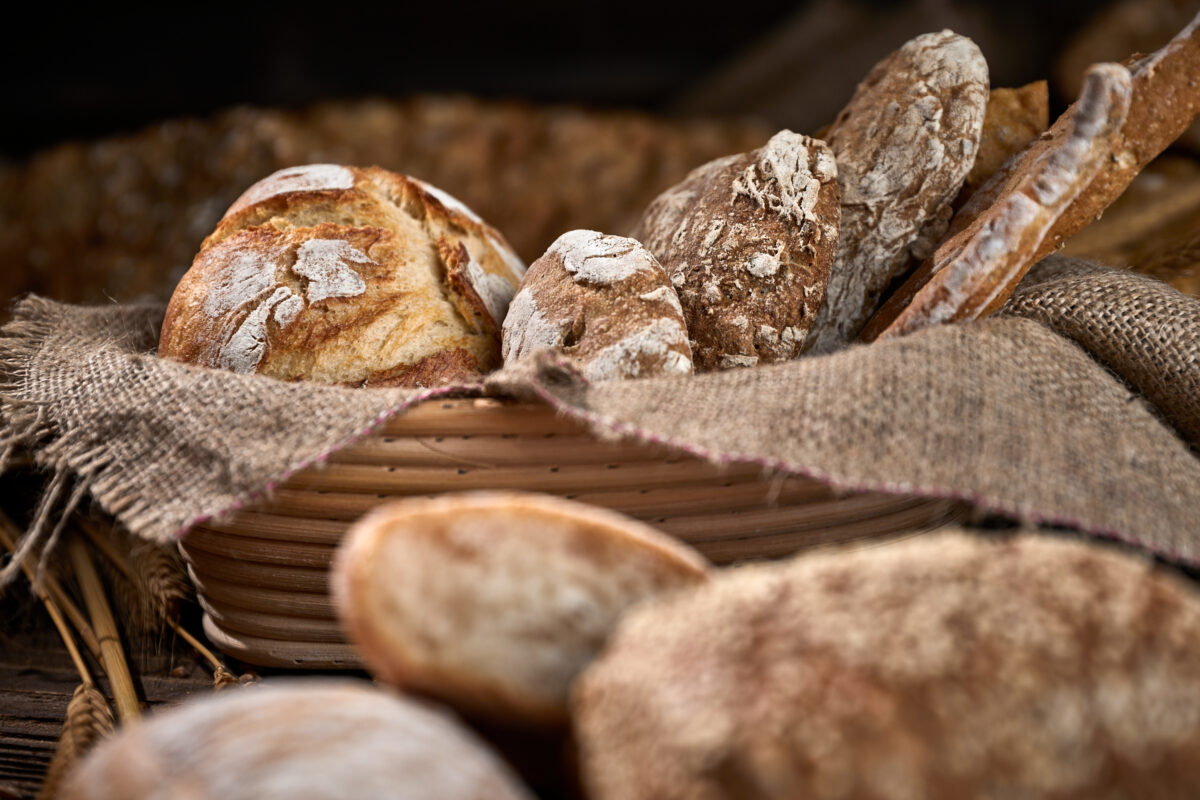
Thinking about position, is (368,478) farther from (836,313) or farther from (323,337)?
(836,313)

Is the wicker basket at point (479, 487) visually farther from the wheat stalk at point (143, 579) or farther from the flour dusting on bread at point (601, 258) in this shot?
the flour dusting on bread at point (601, 258)

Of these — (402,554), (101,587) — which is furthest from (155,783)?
(101,587)

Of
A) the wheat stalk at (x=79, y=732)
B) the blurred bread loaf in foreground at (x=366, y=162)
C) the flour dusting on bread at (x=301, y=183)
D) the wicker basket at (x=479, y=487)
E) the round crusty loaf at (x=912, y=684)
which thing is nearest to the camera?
the round crusty loaf at (x=912, y=684)

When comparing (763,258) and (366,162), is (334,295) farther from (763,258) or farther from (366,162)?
(366,162)

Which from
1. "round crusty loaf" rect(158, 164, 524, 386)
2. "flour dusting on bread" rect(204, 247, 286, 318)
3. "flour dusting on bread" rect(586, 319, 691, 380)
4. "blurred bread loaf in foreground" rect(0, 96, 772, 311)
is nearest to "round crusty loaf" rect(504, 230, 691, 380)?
"flour dusting on bread" rect(586, 319, 691, 380)

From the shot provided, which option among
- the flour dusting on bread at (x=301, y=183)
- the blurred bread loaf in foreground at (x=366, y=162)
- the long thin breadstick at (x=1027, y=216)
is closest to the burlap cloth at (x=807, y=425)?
the long thin breadstick at (x=1027, y=216)

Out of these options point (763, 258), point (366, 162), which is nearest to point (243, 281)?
point (763, 258)
